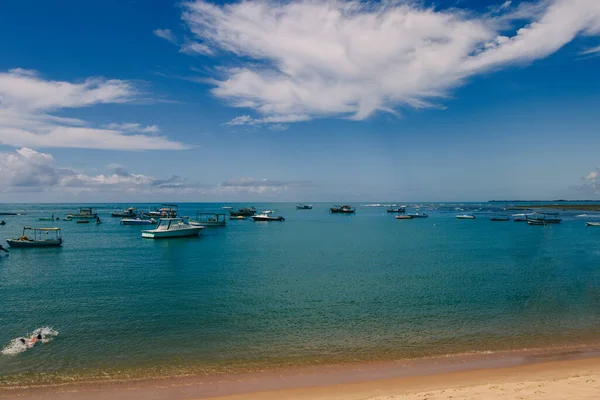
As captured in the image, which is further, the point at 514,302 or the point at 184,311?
the point at 514,302

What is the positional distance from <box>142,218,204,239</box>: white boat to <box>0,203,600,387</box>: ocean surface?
72.5 feet

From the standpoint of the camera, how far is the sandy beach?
47.9ft

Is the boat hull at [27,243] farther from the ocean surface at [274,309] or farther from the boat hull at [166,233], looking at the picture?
the boat hull at [166,233]

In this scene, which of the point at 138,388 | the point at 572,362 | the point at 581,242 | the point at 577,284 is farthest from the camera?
the point at 581,242

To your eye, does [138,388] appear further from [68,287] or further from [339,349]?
[68,287]

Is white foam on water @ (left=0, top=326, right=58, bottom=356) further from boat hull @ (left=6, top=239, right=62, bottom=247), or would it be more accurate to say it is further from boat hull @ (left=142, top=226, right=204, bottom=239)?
boat hull @ (left=142, top=226, right=204, bottom=239)

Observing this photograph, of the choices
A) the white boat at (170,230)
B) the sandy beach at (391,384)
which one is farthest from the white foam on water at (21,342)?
the white boat at (170,230)

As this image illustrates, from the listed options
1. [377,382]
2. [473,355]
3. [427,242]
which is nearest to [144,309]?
[377,382]

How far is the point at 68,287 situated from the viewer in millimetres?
34969

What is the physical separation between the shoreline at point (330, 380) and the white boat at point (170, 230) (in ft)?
200

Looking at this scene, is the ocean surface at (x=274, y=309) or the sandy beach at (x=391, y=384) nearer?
the sandy beach at (x=391, y=384)

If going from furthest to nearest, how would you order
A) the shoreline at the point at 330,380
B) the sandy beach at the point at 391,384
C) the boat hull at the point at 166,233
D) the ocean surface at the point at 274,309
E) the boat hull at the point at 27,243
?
the boat hull at the point at 166,233 < the boat hull at the point at 27,243 < the ocean surface at the point at 274,309 < the shoreline at the point at 330,380 < the sandy beach at the point at 391,384

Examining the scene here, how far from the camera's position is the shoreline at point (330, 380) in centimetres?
1566

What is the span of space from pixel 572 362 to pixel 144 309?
25475 mm
